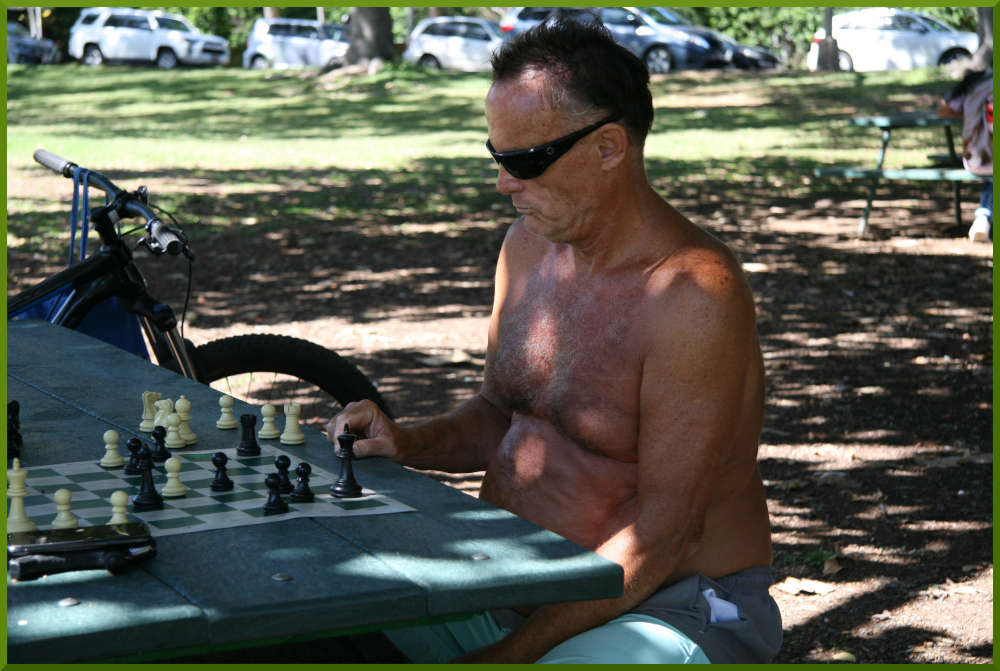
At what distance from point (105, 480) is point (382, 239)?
8447 mm

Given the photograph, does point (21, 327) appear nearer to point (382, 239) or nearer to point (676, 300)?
point (676, 300)

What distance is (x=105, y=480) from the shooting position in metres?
2.40

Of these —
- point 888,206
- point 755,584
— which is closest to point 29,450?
point 755,584

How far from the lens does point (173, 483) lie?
228cm

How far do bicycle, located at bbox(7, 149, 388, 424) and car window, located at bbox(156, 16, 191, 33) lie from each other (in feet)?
102

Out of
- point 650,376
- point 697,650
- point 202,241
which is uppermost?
point 650,376

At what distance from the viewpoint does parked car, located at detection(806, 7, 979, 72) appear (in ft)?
91.0

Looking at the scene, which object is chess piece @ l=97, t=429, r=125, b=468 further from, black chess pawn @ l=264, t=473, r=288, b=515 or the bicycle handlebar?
the bicycle handlebar

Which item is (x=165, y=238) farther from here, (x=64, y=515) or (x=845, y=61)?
(x=845, y=61)

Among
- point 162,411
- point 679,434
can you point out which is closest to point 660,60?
point 162,411

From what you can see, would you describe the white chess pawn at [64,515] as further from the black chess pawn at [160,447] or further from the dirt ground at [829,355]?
the dirt ground at [829,355]

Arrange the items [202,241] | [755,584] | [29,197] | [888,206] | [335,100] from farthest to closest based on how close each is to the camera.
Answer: [335,100]
[29,197]
[888,206]
[202,241]
[755,584]

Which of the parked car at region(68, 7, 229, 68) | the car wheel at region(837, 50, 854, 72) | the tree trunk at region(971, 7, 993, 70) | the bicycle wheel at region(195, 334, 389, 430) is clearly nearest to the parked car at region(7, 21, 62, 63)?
the parked car at region(68, 7, 229, 68)

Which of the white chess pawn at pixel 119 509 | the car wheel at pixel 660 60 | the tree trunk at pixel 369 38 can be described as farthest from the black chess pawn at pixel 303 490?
the car wheel at pixel 660 60
